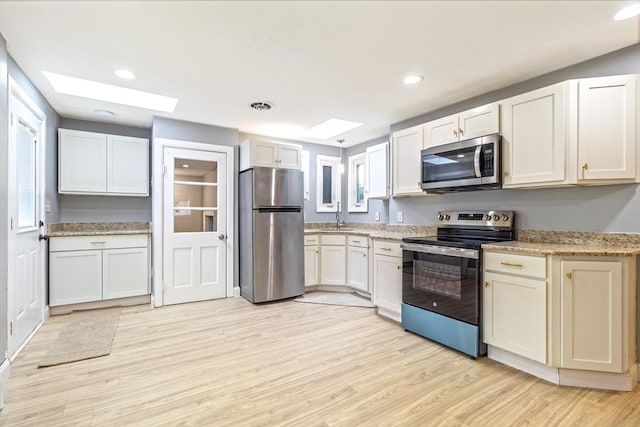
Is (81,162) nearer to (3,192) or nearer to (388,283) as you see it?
(3,192)

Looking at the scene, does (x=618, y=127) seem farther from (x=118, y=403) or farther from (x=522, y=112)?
(x=118, y=403)

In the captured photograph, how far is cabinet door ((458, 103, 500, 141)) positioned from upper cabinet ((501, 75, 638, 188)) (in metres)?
0.21

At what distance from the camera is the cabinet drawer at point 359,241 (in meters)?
4.15

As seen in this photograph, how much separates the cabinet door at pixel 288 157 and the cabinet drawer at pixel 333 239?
111cm

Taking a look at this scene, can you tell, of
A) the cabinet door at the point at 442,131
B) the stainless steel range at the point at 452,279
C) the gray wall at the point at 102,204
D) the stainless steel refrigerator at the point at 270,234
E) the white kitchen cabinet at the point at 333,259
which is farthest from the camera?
the white kitchen cabinet at the point at 333,259

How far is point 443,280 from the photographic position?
8.96 feet

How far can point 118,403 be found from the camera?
1.92 m

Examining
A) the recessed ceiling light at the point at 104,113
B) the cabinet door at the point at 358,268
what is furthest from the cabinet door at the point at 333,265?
the recessed ceiling light at the point at 104,113

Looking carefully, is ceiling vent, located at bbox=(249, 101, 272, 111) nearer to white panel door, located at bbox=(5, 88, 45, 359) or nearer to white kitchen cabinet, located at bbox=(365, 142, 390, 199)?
white kitchen cabinet, located at bbox=(365, 142, 390, 199)

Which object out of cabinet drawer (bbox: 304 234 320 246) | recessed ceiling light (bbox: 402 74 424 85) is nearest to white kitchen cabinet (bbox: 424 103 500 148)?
recessed ceiling light (bbox: 402 74 424 85)

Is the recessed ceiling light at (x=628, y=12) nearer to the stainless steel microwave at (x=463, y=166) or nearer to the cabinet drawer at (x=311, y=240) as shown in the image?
the stainless steel microwave at (x=463, y=166)

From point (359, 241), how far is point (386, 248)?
0.88m

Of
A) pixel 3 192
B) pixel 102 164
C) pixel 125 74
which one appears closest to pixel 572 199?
pixel 125 74

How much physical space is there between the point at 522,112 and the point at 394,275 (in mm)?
1920
